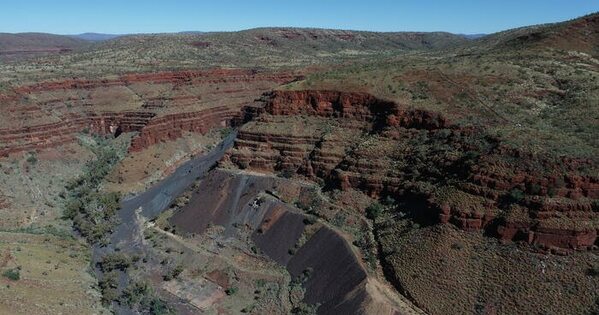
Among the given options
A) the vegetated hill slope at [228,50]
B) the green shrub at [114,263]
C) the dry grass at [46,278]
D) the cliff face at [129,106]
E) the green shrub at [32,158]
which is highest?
the vegetated hill slope at [228,50]

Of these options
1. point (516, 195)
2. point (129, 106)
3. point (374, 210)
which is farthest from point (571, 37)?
point (129, 106)

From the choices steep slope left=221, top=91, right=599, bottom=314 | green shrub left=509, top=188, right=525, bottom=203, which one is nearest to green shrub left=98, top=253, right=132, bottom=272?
steep slope left=221, top=91, right=599, bottom=314

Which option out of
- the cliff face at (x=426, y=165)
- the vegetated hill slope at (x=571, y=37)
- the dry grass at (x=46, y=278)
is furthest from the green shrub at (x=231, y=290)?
the vegetated hill slope at (x=571, y=37)

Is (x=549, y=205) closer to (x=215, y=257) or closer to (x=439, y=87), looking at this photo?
(x=439, y=87)

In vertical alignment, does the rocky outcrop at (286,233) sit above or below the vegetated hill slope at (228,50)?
below

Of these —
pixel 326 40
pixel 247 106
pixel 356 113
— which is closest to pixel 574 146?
pixel 356 113

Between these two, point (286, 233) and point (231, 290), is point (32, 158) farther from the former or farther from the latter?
point (231, 290)

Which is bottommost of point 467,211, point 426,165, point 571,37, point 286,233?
point 286,233

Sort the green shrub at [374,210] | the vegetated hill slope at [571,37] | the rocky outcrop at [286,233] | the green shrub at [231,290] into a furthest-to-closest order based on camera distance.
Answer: the vegetated hill slope at [571,37], the green shrub at [374,210], the green shrub at [231,290], the rocky outcrop at [286,233]

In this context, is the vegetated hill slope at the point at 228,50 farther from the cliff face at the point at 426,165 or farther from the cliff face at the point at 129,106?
the cliff face at the point at 426,165
